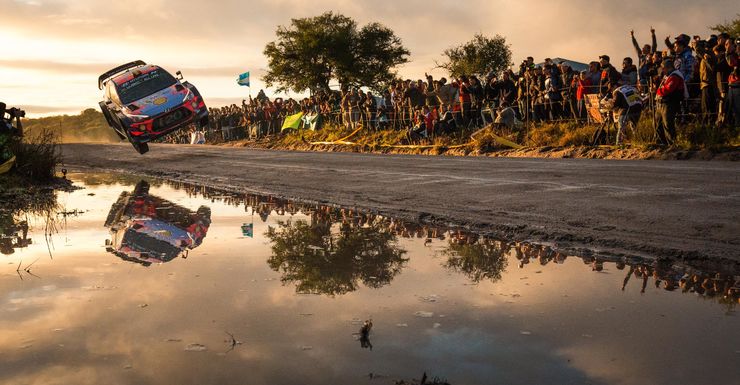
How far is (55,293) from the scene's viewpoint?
504 centimetres

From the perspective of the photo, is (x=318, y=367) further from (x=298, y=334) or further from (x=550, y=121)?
(x=550, y=121)

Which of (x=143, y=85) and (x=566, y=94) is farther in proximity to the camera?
(x=143, y=85)

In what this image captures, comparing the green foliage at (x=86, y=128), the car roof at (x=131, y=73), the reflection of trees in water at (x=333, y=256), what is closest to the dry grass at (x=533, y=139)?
the car roof at (x=131, y=73)

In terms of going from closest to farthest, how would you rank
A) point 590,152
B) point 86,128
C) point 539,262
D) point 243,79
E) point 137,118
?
1. point 539,262
2. point 590,152
3. point 137,118
4. point 243,79
5. point 86,128

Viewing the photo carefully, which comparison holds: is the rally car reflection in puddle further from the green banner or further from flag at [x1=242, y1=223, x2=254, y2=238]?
the green banner

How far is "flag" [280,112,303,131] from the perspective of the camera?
36125 millimetres

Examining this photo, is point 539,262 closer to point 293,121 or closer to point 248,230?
point 248,230

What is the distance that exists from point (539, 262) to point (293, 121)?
31101 mm

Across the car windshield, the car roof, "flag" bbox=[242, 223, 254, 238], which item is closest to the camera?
"flag" bbox=[242, 223, 254, 238]

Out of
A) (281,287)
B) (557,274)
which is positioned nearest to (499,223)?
(557,274)

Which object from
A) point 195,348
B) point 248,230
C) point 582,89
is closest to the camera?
point 195,348

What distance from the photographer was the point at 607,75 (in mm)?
18297

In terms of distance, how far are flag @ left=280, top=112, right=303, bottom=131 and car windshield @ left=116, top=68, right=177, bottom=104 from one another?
44.9 feet

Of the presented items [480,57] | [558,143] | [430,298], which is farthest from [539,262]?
[480,57]
